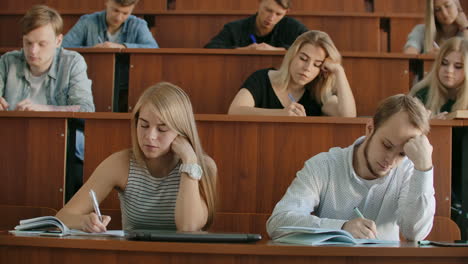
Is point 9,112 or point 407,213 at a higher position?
point 9,112

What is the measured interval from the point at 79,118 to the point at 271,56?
78cm

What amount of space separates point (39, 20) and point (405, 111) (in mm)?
1198

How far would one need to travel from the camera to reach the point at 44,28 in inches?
85.0

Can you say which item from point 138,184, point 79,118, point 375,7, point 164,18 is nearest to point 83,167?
point 79,118

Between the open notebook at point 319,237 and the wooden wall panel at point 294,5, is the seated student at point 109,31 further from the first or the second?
the open notebook at point 319,237

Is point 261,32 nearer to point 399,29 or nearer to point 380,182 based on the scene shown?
point 399,29

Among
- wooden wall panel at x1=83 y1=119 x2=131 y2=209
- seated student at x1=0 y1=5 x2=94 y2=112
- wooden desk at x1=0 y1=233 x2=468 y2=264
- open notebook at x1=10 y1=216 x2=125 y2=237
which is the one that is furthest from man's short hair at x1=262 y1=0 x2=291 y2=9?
wooden desk at x1=0 y1=233 x2=468 y2=264

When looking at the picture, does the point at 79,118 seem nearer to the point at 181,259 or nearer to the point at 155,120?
the point at 155,120

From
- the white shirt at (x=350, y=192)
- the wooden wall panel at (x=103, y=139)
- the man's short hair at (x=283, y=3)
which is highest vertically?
the man's short hair at (x=283, y=3)

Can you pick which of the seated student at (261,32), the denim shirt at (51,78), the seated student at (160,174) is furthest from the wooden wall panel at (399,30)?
the seated student at (160,174)

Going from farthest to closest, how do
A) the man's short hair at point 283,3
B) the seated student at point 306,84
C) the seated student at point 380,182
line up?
the man's short hair at point 283,3
the seated student at point 306,84
the seated student at point 380,182

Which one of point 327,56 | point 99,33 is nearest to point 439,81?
point 327,56

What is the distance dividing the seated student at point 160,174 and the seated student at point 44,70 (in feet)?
2.16

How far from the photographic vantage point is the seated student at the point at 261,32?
2.65m
